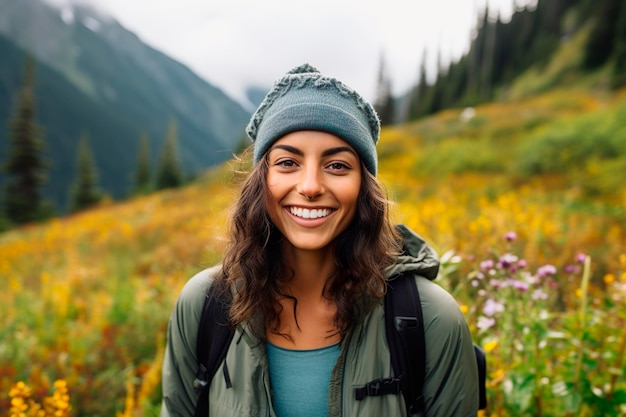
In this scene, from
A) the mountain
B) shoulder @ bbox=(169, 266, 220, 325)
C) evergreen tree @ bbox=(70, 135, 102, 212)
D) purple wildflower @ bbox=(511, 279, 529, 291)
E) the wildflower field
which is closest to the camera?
shoulder @ bbox=(169, 266, 220, 325)

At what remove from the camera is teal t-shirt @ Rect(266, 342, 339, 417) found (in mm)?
1398

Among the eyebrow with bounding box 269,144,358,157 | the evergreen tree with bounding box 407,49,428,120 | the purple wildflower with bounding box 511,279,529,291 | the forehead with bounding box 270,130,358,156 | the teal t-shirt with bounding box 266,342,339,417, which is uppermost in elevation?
the evergreen tree with bounding box 407,49,428,120

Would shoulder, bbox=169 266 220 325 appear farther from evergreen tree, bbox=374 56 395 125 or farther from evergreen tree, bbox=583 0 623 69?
evergreen tree, bbox=374 56 395 125

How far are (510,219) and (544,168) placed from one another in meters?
7.28

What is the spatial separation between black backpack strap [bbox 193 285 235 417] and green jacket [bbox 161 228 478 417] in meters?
0.03

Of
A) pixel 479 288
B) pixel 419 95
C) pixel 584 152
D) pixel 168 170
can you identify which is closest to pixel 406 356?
pixel 479 288

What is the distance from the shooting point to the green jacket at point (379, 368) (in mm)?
1310

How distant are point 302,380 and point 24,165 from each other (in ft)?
99.1

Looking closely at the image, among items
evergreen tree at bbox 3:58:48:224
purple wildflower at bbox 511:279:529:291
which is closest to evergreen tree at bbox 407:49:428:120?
evergreen tree at bbox 3:58:48:224

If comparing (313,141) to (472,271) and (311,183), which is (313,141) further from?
(472,271)

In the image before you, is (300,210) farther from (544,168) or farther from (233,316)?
(544,168)

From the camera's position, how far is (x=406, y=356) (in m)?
1.30

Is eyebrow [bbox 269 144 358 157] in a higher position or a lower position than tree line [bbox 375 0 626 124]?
lower

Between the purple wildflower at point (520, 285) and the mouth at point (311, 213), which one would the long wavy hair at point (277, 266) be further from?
the purple wildflower at point (520, 285)
